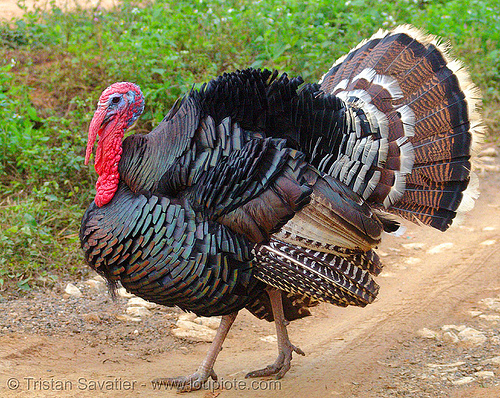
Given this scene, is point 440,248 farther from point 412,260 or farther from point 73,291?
point 73,291

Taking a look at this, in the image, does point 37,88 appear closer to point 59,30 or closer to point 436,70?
point 59,30

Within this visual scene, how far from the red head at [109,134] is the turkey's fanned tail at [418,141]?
55.0 inches

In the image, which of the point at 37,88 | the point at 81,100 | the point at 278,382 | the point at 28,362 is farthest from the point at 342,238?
the point at 37,88

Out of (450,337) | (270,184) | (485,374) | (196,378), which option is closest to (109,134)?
(270,184)

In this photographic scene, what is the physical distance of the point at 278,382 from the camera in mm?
4668

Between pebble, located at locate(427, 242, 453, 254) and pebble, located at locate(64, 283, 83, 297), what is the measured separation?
12.0 ft

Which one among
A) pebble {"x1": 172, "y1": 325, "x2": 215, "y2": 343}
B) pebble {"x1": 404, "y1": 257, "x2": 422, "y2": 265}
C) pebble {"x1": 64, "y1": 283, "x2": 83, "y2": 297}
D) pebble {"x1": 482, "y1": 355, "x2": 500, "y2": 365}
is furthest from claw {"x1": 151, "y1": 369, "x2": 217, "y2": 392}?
pebble {"x1": 404, "y1": 257, "x2": 422, "y2": 265}

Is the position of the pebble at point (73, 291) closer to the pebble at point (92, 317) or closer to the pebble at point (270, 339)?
the pebble at point (92, 317)

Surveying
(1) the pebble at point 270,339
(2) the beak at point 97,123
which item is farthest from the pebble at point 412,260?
(2) the beak at point 97,123

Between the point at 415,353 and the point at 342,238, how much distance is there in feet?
4.80

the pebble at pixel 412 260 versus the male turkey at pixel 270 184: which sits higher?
the male turkey at pixel 270 184

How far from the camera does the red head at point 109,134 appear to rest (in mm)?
4230

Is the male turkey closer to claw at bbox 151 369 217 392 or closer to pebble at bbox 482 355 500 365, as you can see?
claw at bbox 151 369 217 392

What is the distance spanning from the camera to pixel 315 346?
208 inches
